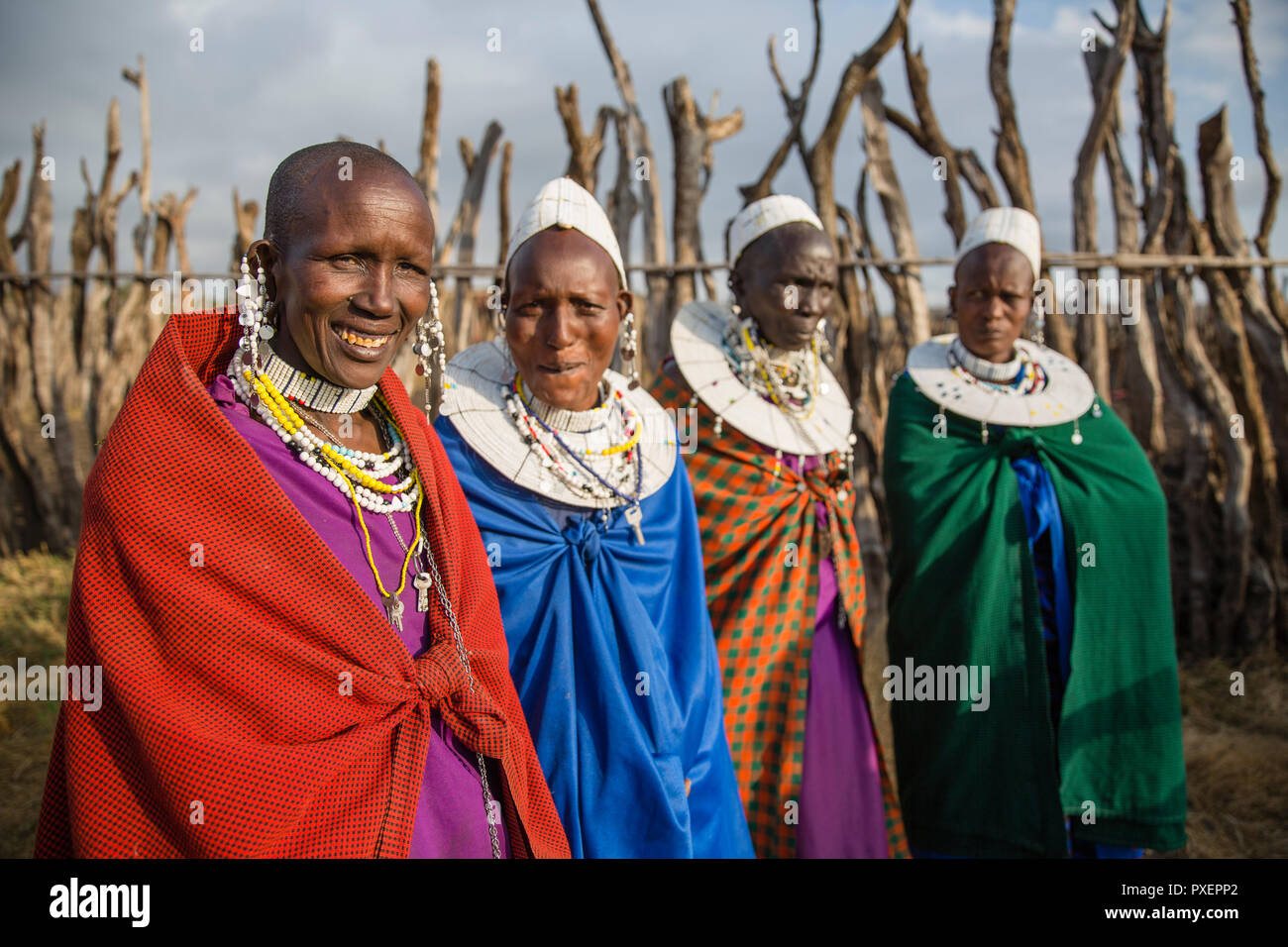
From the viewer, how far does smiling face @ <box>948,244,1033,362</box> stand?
3.60 meters

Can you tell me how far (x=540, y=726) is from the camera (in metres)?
2.22

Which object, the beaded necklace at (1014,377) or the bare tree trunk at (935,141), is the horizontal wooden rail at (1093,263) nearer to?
the bare tree trunk at (935,141)

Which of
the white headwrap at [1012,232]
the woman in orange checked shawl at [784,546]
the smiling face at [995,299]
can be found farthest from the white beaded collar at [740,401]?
the white headwrap at [1012,232]

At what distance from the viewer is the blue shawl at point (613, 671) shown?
2223mm

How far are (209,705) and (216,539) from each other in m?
0.30

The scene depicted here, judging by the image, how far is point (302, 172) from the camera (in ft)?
5.68

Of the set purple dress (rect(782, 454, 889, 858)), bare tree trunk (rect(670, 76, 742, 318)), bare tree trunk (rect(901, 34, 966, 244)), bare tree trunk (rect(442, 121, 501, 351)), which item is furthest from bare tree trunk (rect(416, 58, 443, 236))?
purple dress (rect(782, 454, 889, 858))

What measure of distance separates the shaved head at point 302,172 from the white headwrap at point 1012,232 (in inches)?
110

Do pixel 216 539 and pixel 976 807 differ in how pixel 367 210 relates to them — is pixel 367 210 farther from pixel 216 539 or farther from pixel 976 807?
pixel 976 807

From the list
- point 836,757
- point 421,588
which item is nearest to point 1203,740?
point 836,757

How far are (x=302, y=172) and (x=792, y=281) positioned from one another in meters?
2.05

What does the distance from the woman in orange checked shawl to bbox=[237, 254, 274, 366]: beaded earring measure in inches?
70.1

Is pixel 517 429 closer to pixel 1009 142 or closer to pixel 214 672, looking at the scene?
pixel 214 672
